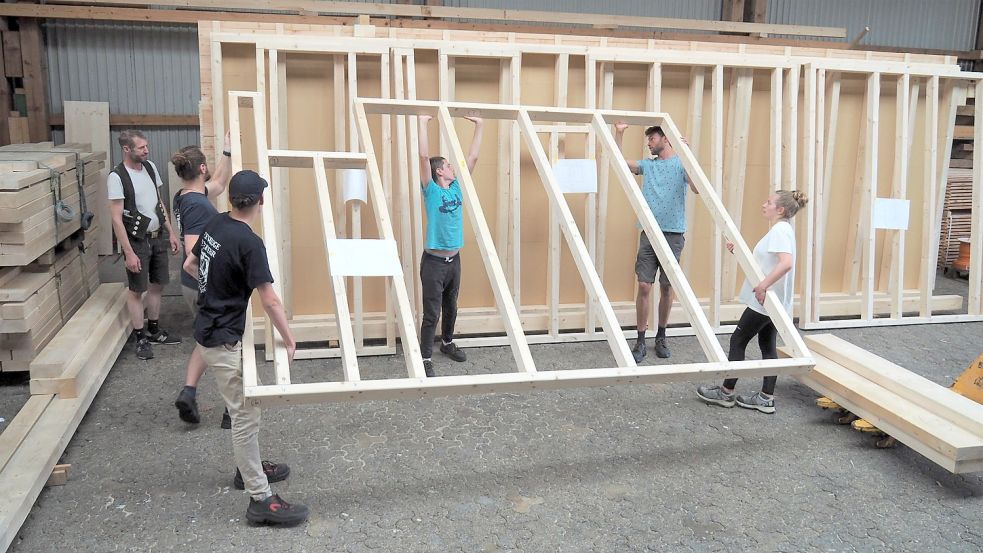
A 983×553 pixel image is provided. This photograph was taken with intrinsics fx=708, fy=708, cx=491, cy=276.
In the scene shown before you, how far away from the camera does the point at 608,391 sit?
4727mm

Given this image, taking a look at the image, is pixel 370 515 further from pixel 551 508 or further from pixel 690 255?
pixel 690 255

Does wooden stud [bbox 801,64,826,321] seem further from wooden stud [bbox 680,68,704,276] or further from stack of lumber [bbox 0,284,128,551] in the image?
stack of lumber [bbox 0,284,128,551]

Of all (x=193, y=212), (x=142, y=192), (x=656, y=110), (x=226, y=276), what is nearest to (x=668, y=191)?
(x=656, y=110)

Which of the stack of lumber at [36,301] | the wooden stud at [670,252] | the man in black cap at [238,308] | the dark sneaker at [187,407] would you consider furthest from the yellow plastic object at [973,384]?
the stack of lumber at [36,301]

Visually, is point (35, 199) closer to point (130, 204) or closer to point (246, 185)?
point (130, 204)

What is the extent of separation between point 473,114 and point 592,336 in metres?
2.21

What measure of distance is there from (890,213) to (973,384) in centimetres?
236

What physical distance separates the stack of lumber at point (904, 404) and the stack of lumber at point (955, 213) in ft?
16.3

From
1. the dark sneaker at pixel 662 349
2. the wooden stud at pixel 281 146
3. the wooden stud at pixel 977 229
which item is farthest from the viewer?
the wooden stud at pixel 977 229

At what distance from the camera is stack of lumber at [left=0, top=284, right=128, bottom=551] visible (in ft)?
10.1

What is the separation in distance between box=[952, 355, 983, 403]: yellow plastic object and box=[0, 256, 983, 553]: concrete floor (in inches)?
22.7

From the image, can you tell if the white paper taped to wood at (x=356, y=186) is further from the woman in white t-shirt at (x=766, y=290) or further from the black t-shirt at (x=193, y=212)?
the woman in white t-shirt at (x=766, y=290)

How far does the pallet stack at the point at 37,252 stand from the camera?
14.1 feet

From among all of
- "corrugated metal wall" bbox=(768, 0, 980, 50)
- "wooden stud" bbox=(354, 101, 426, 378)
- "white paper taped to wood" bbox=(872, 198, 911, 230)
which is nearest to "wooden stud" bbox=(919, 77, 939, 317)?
"white paper taped to wood" bbox=(872, 198, 911, 230)
